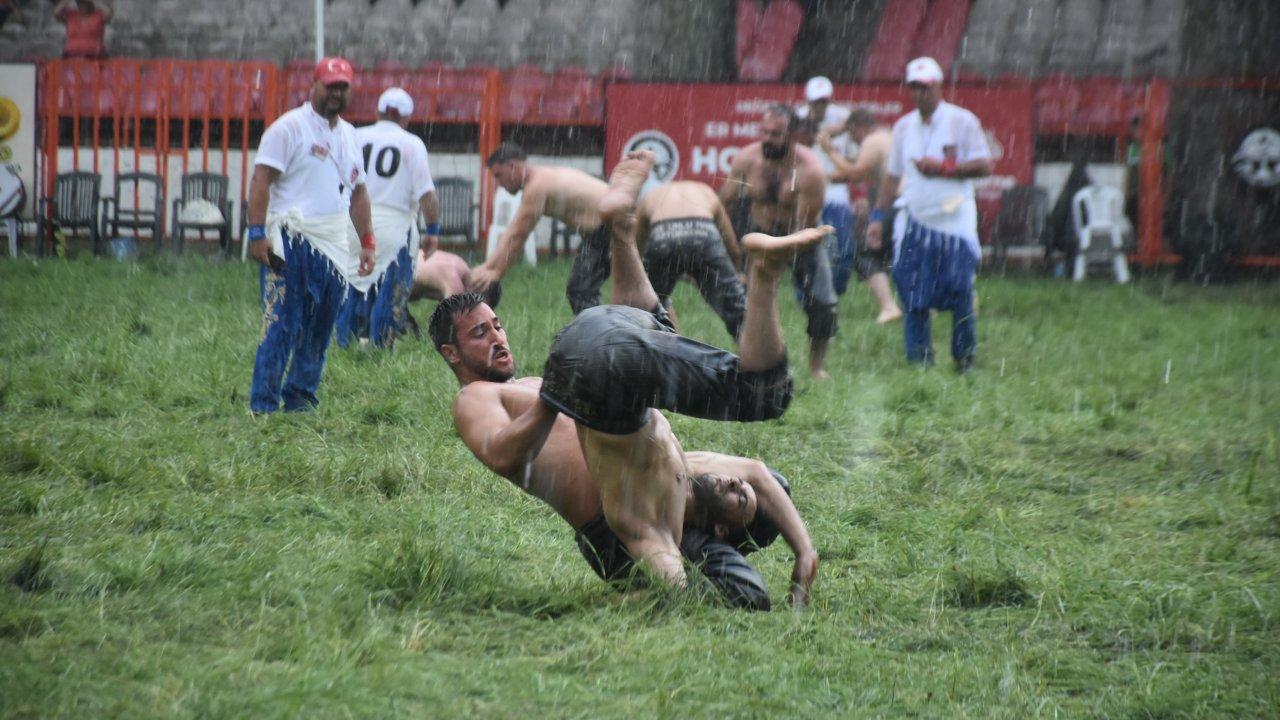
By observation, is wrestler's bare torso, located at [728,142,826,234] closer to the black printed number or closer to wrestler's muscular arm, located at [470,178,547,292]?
wrestler's muscular arm, located at [470,178,547,292]

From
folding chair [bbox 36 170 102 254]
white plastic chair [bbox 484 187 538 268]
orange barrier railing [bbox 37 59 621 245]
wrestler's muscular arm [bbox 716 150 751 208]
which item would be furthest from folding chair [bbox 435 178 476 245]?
wrestler's muscular arm [bbox 716 150 751 208]

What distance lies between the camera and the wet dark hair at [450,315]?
4.39 metres

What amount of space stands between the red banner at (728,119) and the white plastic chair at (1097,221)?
646 mm

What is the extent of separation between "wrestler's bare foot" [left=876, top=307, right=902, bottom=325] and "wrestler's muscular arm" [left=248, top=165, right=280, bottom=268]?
5535 mm

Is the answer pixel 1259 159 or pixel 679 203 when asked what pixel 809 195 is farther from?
pixel 1259 159

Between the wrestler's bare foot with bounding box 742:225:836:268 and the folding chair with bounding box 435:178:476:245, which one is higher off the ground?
the wrestler's bare foot with bounding box 742:225:836:268

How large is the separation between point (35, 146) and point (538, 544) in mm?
12168

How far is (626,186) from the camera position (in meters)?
4.78

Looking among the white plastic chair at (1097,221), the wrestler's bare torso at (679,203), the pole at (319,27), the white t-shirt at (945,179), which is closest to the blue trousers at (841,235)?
the white t-shirt at (945,179)

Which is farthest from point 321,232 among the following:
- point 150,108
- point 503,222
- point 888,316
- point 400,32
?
point 400,32

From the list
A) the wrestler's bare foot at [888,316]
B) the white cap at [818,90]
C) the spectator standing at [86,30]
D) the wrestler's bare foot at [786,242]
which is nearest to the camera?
the wrestler's bare foot at [786,242]

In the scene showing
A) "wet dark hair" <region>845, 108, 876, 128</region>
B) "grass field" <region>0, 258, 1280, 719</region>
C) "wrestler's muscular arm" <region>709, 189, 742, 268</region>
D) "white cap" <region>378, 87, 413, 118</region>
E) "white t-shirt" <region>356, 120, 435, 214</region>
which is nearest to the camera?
"grass field" <region>0, 258, 1280, 719</region>

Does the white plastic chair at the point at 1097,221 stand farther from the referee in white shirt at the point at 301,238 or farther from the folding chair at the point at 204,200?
the referee in white shirt at the point at 301,238

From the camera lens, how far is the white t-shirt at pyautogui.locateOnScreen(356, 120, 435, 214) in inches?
371
